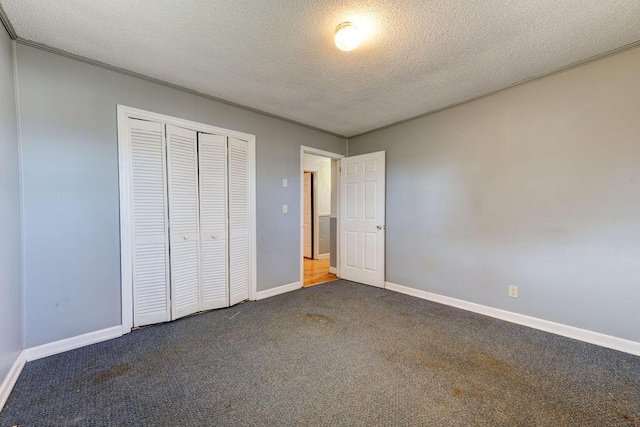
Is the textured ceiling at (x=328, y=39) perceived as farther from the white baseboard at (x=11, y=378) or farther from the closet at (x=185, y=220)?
the white baseboard at (x=11, y=378)

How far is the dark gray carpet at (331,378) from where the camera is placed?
1453mm

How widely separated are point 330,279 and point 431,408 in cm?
286

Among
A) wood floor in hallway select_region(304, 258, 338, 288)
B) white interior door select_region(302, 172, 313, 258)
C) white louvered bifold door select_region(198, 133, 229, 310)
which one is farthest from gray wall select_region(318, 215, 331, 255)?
white louvered bifold door select_region(198, 133, 229, 310)

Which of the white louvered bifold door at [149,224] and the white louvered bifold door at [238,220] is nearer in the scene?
the white louvered bifold door at [149,224]

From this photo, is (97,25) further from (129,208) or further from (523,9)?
(523,9)

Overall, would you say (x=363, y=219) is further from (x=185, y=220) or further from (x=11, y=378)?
(x=11, y=378)

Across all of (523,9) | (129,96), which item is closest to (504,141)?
(523,9)

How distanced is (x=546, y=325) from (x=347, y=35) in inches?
122

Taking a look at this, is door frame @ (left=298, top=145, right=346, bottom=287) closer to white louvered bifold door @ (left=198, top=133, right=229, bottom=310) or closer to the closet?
the closet

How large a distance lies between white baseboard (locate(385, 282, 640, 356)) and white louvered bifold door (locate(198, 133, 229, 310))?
255 cm

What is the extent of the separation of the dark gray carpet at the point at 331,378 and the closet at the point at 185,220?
0.34 m

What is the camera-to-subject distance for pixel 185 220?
8.98ft

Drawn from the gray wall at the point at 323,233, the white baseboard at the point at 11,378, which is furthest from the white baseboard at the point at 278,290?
the gray wall at the point at 323,233

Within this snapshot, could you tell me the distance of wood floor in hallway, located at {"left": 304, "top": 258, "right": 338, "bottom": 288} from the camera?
4.22 m
